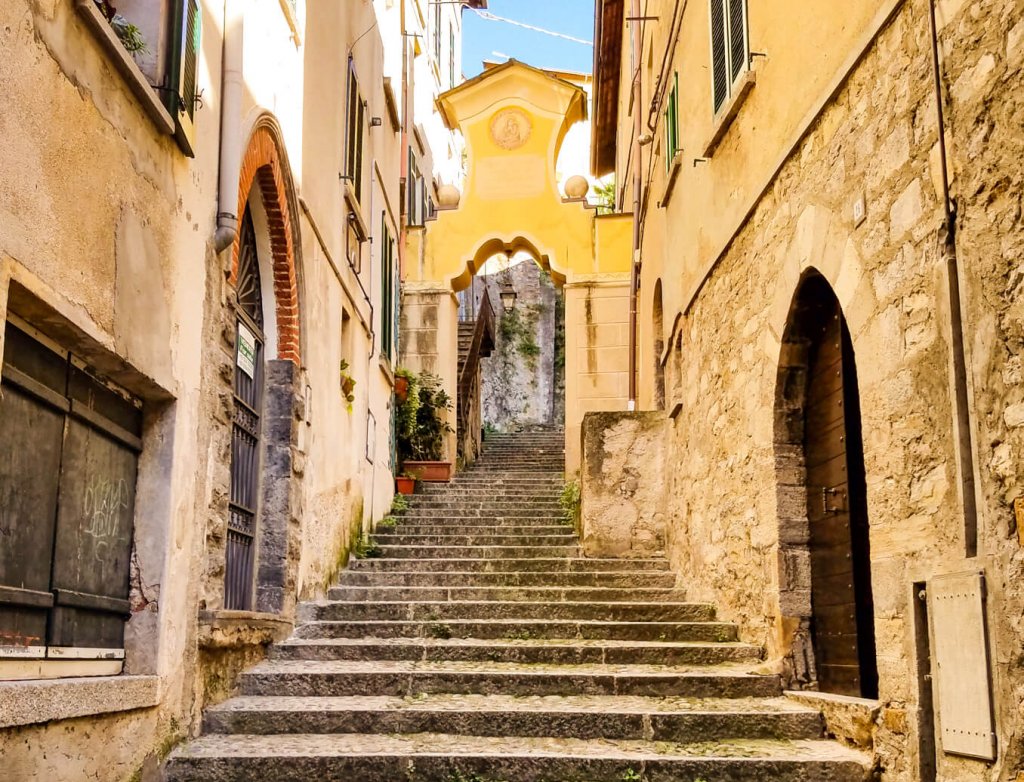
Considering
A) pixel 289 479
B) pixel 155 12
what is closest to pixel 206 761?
pixel 289 479

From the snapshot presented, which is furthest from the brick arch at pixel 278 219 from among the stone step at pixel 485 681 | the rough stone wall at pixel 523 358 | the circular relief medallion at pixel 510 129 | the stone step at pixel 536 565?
the rough stone wall at pixel 523 358

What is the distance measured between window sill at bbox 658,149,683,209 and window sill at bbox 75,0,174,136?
510cm

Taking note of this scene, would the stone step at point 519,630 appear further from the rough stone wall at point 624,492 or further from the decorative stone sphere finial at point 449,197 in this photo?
the decorative stone sphere finial at point 449,197

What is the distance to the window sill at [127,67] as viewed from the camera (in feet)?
12.0

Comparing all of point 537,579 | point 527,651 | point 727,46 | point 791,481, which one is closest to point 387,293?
point 537,579

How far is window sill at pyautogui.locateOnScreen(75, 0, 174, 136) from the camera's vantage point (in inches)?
144

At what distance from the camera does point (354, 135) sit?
9500 mm

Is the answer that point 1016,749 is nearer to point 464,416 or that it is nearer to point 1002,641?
point 1002,641

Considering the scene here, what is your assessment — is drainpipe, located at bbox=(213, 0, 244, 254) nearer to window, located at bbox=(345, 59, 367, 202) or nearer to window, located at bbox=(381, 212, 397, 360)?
window, located at bbox=(345, 59, 367, 202)

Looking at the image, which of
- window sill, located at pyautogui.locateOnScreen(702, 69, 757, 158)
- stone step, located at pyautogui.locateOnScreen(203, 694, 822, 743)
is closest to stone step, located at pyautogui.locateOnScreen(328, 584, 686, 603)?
stone step, located at pyautogui.locateOnScreen(203, 694, 822, 743)

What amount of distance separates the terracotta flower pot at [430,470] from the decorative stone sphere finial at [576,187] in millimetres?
4100

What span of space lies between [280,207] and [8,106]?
355 cm

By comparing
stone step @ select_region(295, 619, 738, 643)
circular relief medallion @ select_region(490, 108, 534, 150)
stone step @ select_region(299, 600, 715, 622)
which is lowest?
stone step @ select_region(295, 619, 738, 643)

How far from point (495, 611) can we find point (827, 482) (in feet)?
9.33
